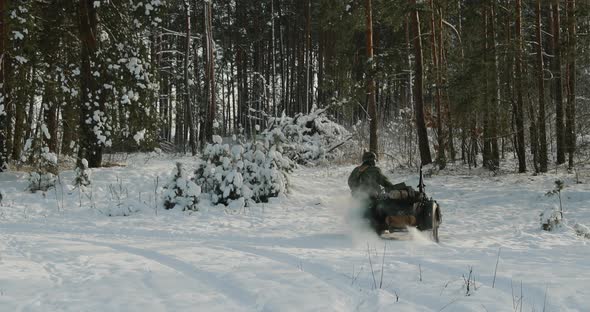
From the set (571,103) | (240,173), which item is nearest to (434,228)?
(240,173)

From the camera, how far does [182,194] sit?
35.1ft

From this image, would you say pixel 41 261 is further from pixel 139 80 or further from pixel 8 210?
pixel 139 80

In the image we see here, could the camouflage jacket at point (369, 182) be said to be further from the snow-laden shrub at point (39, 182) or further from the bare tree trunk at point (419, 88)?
the bare tree trunk at point (419, 88)

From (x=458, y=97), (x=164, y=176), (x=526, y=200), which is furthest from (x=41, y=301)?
(x=458, y=97)

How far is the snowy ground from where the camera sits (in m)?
4.34

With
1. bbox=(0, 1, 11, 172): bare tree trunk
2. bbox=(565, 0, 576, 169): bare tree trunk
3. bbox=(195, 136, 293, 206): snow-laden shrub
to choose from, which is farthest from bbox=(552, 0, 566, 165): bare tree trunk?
bbox=(0, 1, 11, 172): bare tree trunk

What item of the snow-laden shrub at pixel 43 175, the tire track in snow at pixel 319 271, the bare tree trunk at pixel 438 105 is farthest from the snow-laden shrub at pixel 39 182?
the bare tree trunk at pixel 438 105

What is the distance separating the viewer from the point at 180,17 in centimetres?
3244

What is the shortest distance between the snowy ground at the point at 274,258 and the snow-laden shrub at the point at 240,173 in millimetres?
467

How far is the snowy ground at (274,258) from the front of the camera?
14.3ft

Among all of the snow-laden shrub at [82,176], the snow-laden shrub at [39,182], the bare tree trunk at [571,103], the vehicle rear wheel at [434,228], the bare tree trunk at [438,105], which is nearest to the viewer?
the vehicle rear wheel at [434,228]

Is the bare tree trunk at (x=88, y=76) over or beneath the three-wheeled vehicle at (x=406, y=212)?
over

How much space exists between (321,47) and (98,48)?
70.7ft

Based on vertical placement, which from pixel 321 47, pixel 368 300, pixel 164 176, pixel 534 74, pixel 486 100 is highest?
pixel 321 47
